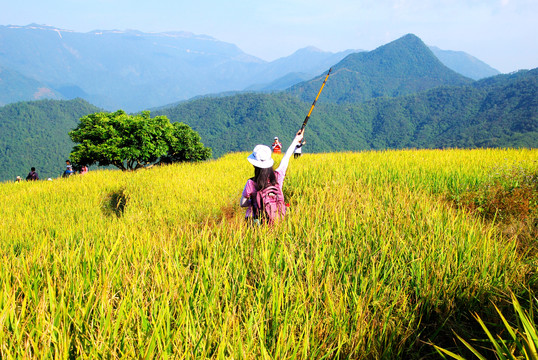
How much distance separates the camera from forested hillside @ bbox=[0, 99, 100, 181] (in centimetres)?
14100

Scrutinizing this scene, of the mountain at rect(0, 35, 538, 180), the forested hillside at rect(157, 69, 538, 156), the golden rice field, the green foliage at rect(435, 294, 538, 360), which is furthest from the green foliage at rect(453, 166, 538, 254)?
the forested hillside at rect(157, 69, 538, 156)

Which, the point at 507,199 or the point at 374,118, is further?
the point at 374,118

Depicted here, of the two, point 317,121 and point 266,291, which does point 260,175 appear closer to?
point 266,291

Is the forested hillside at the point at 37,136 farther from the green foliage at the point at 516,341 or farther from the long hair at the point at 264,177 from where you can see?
the green foliage at the point at 516,341

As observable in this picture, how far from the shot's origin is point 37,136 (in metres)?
164

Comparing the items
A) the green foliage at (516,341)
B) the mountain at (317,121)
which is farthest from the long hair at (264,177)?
the mountain at (317,121)

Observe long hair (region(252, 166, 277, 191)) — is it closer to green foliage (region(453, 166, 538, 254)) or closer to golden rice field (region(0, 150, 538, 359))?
golden rice field (region(0, 150, 538, 359))

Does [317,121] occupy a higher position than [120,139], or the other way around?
[317,121]

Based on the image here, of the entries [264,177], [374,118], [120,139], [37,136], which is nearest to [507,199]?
[264,177]

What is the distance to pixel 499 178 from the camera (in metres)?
6.15

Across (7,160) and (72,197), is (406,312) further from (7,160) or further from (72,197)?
(7,160)

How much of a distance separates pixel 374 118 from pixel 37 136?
7561 inches

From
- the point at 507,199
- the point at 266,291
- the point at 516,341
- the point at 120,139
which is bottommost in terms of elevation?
the point at 507,199

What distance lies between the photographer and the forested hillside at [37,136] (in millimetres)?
141000
